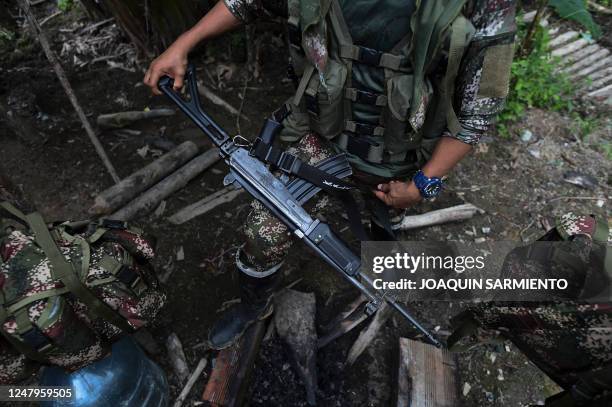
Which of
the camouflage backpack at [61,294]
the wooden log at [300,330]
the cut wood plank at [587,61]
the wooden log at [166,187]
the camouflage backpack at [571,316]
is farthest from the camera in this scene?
the cut wood plank at [587,61]

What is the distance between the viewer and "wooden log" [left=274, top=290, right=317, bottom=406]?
2.60 metres

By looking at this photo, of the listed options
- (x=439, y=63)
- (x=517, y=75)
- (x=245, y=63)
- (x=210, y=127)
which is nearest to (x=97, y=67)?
(x=245, y=63)

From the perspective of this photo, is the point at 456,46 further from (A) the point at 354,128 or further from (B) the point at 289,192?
(B) the point at 289,192

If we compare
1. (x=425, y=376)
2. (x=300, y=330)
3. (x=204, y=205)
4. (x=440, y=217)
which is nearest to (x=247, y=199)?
(x=204, y=205)

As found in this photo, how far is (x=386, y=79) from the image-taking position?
6.74 feet

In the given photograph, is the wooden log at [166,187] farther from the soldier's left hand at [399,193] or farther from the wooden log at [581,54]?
the wooden log at [581,54]

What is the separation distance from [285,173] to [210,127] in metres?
0.57

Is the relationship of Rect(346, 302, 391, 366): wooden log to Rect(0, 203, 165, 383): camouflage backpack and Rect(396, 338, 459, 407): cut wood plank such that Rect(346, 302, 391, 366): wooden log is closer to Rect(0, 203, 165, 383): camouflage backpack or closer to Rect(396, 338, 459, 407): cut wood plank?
Rect(396, 338, 459, 407): cut wood plank

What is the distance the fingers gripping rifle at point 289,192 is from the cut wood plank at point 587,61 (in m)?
4.39

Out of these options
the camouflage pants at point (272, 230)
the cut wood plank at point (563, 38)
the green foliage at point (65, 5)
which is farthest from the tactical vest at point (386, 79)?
the green foliage at point (65, 5)

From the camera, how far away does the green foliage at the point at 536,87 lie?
4.48m

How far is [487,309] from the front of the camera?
2.00 m

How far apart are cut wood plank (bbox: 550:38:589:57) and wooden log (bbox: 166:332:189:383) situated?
19.2 feet

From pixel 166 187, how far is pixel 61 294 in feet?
6.56
